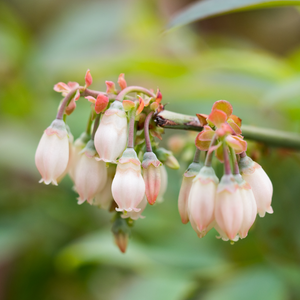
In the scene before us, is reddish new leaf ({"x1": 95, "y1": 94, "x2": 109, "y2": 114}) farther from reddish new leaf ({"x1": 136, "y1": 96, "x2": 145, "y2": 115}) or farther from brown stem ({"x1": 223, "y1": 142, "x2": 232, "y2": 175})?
brown stem ({"x1": 223, "y1": 142, "x2": 232, "y2": 175})

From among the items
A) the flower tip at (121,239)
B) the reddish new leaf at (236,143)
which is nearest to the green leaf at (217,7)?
the reddish new leaf at (236,143)

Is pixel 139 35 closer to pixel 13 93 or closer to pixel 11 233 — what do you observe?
pixel 13 93

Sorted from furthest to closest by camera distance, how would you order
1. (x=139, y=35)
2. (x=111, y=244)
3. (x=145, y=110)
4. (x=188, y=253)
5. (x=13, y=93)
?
1. (x=139, y=35)
2. (x=13, y=93)
3. (x=188, y=253)
4. (x=111, y=244)
5. (x=145, y=110)

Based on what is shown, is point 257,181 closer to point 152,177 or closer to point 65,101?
point 152,177

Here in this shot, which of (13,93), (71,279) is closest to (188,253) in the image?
(71,279)

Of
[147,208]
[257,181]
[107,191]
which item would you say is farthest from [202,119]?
[147,208]

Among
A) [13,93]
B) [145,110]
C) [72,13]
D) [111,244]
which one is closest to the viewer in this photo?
[145,110]
